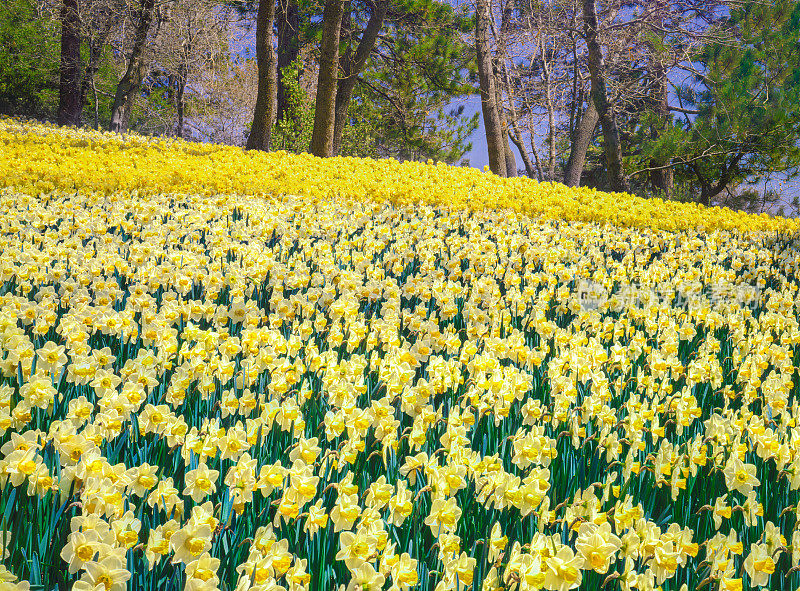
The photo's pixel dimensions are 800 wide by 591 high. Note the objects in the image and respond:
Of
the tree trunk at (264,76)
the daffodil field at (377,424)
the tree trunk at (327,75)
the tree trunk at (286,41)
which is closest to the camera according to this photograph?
the daffodil field at (377,424)

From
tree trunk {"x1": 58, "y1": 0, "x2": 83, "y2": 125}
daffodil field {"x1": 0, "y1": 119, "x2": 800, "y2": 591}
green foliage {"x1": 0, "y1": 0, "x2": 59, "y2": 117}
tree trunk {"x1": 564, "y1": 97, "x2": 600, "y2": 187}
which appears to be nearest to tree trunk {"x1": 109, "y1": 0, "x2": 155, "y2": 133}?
tree trunk {"x1": 58, "y1": 0, "x2": 83, "y2": 125}

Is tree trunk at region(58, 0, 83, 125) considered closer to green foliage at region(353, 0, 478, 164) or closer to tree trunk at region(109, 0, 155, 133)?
tree trunk at region(109, 0, 155, 133)

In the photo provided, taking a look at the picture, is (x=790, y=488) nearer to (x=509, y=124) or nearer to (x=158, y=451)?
(x=158, y=451)

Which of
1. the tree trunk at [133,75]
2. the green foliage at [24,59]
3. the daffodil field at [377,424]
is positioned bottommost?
the daffodil field at [377,424]

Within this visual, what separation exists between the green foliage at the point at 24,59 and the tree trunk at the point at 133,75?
26.2 feet

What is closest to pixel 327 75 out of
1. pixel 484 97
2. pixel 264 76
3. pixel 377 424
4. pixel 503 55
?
pixel 264 76

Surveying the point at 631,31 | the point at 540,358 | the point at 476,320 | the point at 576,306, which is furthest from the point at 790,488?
the point at 631,31

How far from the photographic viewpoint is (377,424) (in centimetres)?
187

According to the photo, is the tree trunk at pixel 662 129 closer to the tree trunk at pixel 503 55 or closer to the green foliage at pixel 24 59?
the tree trunk at pixel 503 55

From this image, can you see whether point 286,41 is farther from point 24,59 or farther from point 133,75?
point 24,59

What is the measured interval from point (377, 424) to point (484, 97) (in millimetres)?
13407

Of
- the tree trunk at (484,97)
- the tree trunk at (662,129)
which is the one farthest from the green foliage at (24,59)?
the tree trunk at (662,129)

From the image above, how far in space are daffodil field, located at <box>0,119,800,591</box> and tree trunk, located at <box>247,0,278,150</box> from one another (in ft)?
24.6

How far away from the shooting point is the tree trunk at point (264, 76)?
11.8 m
